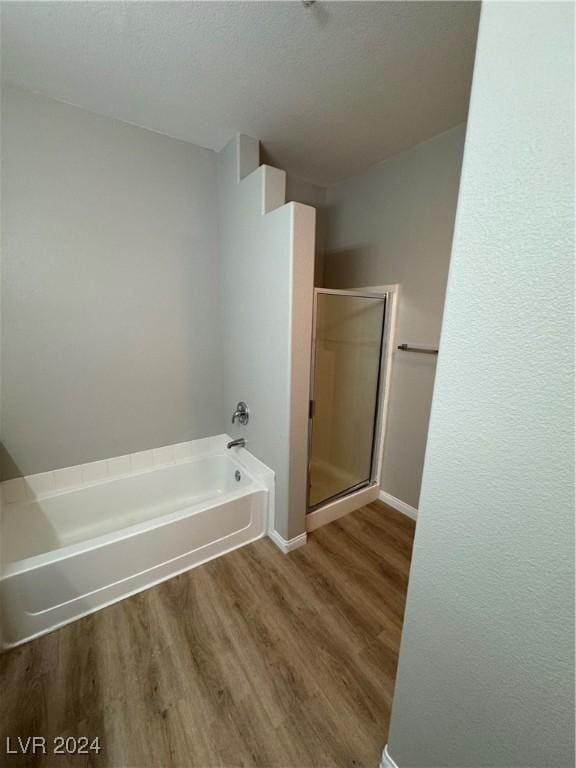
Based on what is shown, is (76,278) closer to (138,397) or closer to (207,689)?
(138,397)

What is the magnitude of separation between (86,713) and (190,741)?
0.41 meters

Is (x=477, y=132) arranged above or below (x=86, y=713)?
above

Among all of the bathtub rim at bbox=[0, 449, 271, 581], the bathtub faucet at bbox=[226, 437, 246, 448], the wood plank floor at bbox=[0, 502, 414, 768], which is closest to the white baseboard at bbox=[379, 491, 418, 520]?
the wood plank floor at bbox=[0, 502, 414, 768]

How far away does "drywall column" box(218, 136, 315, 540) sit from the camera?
1548 mm

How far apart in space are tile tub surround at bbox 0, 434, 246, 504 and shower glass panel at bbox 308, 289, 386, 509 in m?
0.59

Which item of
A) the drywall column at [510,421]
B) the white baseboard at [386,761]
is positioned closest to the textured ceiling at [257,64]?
the drywall column at [510,421]

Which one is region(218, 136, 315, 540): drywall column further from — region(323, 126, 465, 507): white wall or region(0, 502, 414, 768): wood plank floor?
region(323, 126, 465, 507): white wall

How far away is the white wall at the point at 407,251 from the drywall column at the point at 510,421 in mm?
1434

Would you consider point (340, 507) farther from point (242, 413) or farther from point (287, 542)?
point (242, 413)

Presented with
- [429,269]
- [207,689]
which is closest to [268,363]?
[429,269]

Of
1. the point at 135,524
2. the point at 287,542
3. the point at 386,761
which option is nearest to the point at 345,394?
the point at 287,542

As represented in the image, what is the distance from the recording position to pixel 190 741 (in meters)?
1.01

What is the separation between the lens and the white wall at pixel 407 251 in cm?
180

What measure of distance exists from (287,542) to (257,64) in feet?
8.07
